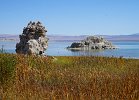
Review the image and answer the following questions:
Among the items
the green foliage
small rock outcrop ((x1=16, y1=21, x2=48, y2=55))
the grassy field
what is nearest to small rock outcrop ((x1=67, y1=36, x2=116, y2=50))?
small rock outcrop ((x1=16, y1=21, x2=48, y2=55))

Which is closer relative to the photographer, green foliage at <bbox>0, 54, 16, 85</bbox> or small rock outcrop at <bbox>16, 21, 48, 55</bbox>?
green foliage at <bbox>0, 54, 16, 85</bbox>

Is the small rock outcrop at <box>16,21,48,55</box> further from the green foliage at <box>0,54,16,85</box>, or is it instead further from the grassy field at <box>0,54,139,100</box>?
the green foliage at <box>0,54,16,85</box>

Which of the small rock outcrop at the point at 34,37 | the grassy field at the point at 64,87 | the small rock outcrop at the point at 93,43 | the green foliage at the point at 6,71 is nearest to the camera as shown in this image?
the grassy field at the point at 64,87

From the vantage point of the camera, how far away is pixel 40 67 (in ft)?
85.9

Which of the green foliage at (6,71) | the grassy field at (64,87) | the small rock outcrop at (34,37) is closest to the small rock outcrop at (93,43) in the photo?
the small rock outcrop at (34,37)

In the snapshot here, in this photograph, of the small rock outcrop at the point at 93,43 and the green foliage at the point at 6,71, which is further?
the small rock outcrop at the point at 93,43

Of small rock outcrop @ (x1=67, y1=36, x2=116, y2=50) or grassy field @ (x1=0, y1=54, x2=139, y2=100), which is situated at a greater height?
grassy field @ (x1=0, y1=54, x2=139, y2=100)

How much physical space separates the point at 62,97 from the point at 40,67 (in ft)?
47.4

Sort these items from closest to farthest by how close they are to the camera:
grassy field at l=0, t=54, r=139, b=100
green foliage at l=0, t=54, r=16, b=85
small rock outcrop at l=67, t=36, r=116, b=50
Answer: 1. grassy field at l=0, t=54, r=139, b=100
2. green foliage at l=0, t=54, r=16, b=85
3. small rock outcrop at l=67, t=36, r=116, b=50

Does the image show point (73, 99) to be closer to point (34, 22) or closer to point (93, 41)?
point (34, 22)

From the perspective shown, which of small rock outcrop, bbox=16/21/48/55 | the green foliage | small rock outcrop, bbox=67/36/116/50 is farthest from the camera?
small rock outcrop, bbox=67/36/116/50

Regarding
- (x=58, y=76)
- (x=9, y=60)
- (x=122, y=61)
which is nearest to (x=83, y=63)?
(x=122, y=61)

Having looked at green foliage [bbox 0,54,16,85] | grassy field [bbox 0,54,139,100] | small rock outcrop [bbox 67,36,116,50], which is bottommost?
small rock outcrop [bbox 67,36,116,50]

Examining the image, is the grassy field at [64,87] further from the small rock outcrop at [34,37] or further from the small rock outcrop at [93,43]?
the small rock outcrop at [93,43]
